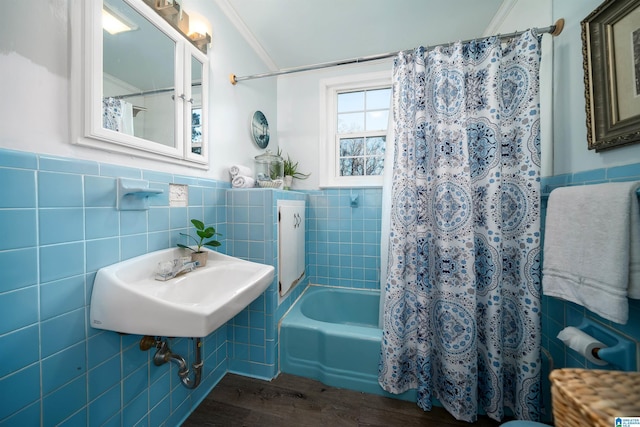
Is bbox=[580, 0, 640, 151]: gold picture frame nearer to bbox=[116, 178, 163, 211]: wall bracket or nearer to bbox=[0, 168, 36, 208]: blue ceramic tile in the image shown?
bbox=[116, 178, 163, 211]: wall bracket

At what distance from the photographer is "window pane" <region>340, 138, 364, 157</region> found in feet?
6.89

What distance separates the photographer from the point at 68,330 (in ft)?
2.29

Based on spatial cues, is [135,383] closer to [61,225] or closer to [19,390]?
[19,390]

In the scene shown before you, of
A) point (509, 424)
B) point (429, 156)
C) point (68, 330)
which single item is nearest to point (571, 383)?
point (509, 424)

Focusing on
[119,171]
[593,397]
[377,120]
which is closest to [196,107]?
[119,171]

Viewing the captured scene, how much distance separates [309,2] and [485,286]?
6.63ft

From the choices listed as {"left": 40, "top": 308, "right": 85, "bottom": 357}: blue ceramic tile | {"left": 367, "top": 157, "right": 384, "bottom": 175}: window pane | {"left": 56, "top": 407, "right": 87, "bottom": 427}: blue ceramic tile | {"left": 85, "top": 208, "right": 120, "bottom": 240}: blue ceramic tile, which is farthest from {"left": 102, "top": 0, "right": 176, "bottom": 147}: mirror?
{"left": 367, "top": 157, "right": 384, "bottom": 175}: window pane

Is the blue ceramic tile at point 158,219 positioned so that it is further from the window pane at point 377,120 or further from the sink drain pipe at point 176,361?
the window pane at point 377,120

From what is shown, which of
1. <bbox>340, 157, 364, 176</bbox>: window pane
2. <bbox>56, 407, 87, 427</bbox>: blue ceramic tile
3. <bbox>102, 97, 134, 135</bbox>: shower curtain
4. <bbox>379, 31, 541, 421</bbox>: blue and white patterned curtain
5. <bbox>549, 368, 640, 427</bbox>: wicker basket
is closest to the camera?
<bbox>549, 368, 640, 427</bbox>: wicker basket

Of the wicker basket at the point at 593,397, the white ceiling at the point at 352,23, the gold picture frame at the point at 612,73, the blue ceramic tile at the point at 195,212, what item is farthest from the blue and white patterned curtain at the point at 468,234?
the blue ceramic tile at the point at 195,212

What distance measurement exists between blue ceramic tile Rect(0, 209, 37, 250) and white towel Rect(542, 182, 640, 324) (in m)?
1.75

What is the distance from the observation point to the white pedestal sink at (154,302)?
0.66m

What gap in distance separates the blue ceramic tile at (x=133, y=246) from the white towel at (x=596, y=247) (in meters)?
1.71

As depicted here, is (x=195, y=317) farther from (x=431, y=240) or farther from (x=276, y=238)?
(x=431, y=240)
